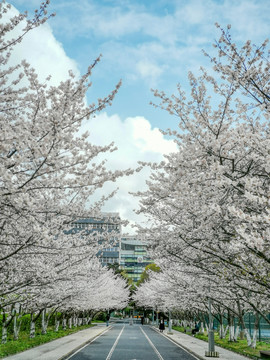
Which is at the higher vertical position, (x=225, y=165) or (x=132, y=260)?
(x=132, y=260)

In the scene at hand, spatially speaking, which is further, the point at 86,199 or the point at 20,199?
the point at 86,199

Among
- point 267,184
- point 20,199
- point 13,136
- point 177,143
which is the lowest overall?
point 20,199

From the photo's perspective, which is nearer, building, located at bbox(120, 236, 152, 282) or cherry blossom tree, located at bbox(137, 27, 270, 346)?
cherry blossom tree, located at bbox(137, 27, 270, 346)

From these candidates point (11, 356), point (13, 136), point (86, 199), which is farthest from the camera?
point (11, 356)

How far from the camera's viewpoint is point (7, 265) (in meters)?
10.1

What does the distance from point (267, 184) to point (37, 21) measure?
6.14 m

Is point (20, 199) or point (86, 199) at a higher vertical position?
point (86, 199)

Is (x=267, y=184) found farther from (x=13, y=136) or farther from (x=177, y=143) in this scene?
(x=13, y=136)

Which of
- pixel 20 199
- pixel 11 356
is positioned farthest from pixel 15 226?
pixel 11 356

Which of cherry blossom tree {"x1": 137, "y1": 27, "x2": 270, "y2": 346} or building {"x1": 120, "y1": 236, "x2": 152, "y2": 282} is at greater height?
building {"x1": 120, "y1": 236, "x2": 152, "y2": 282}

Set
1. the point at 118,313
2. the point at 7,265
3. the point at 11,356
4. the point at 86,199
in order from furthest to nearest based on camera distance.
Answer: the point at 118,313
the point at 11,356
the point at 86,199
the point at 7,265

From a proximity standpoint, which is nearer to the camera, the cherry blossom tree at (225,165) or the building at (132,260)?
the cherry blossom tree at (225,165)

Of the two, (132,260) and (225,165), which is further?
(132,260)

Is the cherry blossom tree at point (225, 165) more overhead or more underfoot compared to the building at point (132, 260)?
more underfoot
